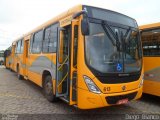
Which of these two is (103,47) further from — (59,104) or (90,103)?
(59,104)

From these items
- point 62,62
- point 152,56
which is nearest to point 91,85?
point 62,62

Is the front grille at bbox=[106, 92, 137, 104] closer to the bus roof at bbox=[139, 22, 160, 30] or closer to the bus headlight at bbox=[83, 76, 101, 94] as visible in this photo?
the bus headlight at bbox=[83, 76, 101, 94]

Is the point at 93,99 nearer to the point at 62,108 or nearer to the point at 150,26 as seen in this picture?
the point at 62,108

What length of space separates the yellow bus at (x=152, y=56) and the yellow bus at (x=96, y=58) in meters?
1.26

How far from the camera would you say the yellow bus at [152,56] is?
24.5 ft

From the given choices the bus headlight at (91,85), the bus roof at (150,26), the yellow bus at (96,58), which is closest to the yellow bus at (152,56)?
the bus roof at (150,26)

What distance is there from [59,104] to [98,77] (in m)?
2.74

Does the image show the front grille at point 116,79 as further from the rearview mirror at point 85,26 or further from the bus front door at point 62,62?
the bus front door at point 62,62

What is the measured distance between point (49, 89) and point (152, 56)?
3.90 meters

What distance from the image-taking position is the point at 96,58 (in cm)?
541

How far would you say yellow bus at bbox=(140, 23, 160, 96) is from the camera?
24.5ft

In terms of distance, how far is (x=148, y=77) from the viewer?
7887mm

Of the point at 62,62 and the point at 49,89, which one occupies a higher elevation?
the point at 62,62

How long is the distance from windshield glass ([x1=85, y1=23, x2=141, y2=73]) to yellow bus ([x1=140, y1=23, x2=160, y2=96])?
157cm
